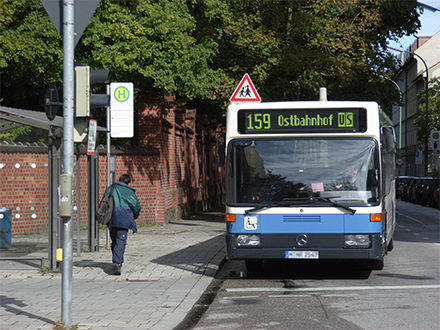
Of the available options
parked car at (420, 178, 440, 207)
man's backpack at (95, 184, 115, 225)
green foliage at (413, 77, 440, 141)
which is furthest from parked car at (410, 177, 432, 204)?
man's backpack at (95, 184, 115, 225)

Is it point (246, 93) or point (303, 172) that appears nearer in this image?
point (303, 172)

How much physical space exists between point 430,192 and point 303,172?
27910 millimetres

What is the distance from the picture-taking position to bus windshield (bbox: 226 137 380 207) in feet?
32.7

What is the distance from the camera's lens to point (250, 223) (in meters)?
10.1

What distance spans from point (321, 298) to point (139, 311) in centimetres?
240

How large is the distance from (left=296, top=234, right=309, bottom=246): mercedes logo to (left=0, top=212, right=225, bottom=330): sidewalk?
1485 mm

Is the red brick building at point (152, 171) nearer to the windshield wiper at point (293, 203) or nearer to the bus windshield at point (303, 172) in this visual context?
the bus windshield at point (303, 172)

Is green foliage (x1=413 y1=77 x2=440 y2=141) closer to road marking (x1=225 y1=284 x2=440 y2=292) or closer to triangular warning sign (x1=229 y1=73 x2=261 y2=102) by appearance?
triangular warning sign (x1=229 y1=73 x2=261 y2=102)

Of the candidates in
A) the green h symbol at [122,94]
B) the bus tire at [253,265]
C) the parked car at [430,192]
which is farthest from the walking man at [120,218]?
the parked car at [430,192]

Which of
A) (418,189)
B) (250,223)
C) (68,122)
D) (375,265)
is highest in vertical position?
(68,122)

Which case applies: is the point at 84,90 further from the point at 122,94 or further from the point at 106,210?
the point at 122,94

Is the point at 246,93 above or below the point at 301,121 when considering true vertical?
above

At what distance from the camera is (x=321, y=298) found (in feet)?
28.5

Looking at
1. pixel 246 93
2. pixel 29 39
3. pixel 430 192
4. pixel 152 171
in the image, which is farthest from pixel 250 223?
pixel 430 192
